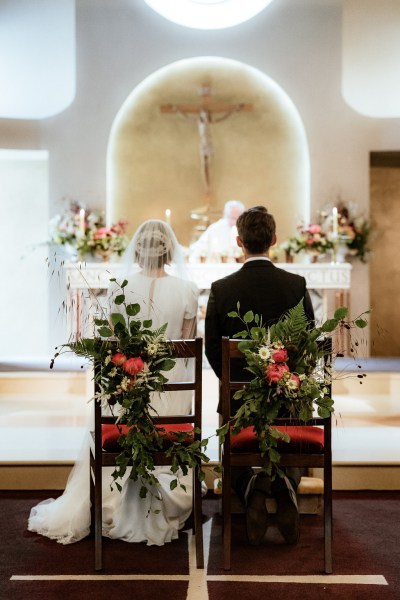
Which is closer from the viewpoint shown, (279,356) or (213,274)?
(279,356)

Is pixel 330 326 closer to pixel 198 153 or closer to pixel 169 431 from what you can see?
pixel 169 431

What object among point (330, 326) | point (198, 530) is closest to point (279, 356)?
point (330, 326)

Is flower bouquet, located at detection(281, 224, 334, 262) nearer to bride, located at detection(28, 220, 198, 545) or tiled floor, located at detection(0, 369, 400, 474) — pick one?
tiled floor, located at detection(0, 369, 400, 474)

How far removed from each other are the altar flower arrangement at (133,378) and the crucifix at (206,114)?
22.8 ft

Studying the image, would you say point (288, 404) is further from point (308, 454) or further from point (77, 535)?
point (77, 535)

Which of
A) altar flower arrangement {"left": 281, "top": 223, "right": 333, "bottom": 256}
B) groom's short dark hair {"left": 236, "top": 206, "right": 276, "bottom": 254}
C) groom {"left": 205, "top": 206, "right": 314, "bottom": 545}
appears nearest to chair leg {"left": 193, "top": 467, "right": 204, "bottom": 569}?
groom {"left": 205, "top": 206, "right": 314, "bottom": 545}

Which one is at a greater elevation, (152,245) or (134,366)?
(152,245)

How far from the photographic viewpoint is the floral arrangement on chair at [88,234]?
8586 millimetres

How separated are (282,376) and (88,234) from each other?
19.2 feet

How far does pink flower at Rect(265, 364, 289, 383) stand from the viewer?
10.2 ft

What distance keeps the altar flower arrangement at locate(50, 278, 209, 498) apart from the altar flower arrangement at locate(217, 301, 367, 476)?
25cm

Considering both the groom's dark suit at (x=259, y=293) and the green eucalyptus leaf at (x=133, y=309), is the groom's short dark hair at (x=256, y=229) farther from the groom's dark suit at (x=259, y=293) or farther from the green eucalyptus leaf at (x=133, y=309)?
the green eucalyptus leaf at (x=133, y=309)

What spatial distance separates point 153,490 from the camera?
12.2ft

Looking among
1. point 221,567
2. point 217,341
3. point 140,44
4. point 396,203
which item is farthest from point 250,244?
point 396,203
